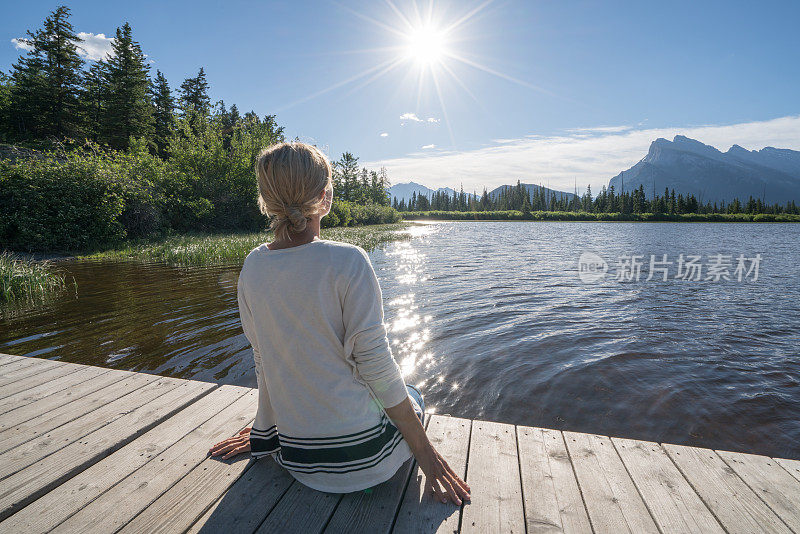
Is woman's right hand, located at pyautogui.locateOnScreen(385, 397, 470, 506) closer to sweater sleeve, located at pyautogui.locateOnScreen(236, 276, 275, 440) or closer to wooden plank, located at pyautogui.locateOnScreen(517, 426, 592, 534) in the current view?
wooden plank, located at pyautogui.locateOnScreen(517, 426, 592, 534)

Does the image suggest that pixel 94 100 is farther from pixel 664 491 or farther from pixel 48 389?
pixel 664 491

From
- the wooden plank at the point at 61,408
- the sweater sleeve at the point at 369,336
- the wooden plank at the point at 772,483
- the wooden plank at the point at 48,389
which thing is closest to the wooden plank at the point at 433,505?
the sweater sleeve at the point at 369,336

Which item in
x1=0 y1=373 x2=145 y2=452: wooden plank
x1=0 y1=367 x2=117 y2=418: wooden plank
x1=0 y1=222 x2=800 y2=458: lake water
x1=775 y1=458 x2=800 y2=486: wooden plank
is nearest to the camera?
x1=775 y1=458 x2=800 y2=486: wooden plank

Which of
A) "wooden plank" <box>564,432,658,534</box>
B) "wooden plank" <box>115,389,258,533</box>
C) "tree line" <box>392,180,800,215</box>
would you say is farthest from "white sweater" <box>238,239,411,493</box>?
"tree line" <box>392,180,800,215</box>

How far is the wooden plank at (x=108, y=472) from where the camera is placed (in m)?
1.93

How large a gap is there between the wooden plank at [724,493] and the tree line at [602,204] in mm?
93363

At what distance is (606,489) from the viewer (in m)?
2.14

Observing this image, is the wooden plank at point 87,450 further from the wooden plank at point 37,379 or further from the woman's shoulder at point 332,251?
the woman's shoulder at point 332,251

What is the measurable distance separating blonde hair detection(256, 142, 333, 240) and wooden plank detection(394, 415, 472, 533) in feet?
5.01

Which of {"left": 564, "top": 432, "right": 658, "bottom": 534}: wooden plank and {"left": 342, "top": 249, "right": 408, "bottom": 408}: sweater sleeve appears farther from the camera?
{"left": 564, "top": 432, "right": 658, "bottom": 534}: wooden plank

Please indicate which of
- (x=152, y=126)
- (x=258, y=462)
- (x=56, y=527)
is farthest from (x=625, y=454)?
(x=152, y=126)

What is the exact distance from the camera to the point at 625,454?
2473mm

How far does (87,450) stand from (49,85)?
45262 millimetres

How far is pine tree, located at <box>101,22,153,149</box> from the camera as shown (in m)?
35.7
